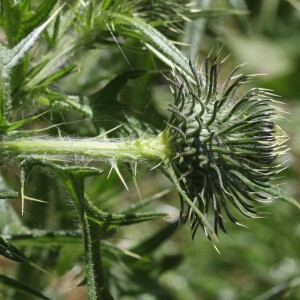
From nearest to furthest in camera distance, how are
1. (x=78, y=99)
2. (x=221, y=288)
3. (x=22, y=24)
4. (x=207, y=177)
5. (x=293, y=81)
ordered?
(x=207, y=177), (x=22, y=24), (x=78, y=99), (x=221, y=288), (x=293, y=81)

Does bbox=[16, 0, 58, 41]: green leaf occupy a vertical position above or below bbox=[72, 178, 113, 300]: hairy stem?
above

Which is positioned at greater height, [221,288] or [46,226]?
[46,226]

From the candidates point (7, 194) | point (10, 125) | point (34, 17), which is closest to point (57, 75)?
point (34, 17)

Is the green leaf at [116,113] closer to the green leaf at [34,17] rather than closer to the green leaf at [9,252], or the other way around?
the green leaf at [34,17]

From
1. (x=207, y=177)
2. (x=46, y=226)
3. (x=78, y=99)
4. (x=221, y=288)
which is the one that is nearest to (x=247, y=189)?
(x=207, y=177)

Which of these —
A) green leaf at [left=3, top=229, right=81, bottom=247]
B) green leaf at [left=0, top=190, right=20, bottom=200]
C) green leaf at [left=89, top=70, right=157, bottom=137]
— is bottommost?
green leaf at [left=3, top=229, right=81, bottom=247]

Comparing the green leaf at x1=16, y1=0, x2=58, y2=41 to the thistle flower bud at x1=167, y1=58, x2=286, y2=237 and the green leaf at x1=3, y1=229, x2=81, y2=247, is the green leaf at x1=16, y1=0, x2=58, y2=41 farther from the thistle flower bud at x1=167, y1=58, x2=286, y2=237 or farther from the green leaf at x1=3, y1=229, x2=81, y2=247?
the green leaf at x1=3, y1=229, x2=81, y2=247

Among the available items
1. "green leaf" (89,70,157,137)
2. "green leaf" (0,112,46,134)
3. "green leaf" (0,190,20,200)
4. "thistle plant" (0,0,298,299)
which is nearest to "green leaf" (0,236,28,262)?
"thistle plant" (0,0,298,299)

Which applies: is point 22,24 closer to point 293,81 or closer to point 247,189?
point 247,189
